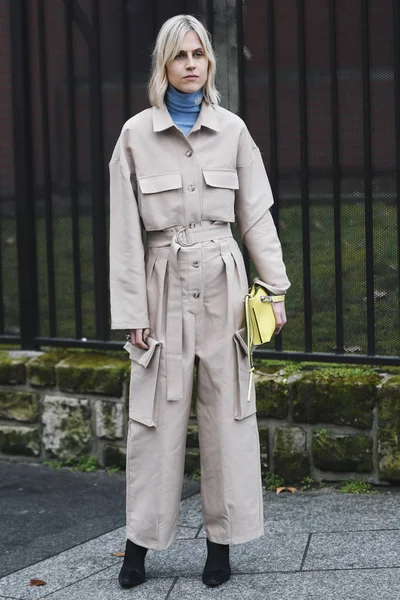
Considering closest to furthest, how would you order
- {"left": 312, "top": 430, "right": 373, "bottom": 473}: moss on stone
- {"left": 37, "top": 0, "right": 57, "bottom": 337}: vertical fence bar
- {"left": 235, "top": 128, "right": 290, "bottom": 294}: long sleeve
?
{"left": 235, "top": 128, "right": 290, "bottom": 294}: long sleeve → {"left": 312, "top": 430, "right": 373, "bottom": 473}: moss on stone → {"left": 37, "top": 0, "right": 57, "bottom": 337}: vertical fence bar

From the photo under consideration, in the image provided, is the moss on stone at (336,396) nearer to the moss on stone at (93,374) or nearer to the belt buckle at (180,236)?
the moss on stone at (93,374)

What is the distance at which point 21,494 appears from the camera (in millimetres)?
5406

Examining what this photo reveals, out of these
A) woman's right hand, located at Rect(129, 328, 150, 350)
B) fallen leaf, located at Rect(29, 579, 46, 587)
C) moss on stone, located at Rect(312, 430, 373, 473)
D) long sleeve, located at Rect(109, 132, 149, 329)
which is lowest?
fallen leaf, located at Rect(29, 579, 46, 587)

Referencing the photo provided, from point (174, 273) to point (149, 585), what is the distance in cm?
115

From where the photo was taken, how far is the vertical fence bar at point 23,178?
19.3 ft

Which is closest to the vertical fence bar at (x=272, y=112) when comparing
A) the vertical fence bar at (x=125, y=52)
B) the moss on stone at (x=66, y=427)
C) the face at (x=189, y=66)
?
the vertical fence bar at (x=125, y=52)

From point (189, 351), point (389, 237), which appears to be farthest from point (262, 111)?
point (189, 351)

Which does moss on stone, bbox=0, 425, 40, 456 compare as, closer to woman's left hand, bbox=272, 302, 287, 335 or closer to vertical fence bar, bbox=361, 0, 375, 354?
vertical fence bar, bbox=361, 0, 375, 354

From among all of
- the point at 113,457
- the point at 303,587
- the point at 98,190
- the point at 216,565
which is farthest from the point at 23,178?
the point at 303,587

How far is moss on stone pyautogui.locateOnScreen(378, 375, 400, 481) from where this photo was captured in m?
5.04

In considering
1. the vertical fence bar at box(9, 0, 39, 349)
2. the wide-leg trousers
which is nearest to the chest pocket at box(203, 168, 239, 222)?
the wide-leg trousers

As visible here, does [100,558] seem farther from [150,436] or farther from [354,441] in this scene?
[354,441]

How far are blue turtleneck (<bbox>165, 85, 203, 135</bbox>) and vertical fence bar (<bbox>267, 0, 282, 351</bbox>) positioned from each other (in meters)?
1.25

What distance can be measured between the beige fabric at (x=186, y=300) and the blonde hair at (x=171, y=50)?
0.20ft
